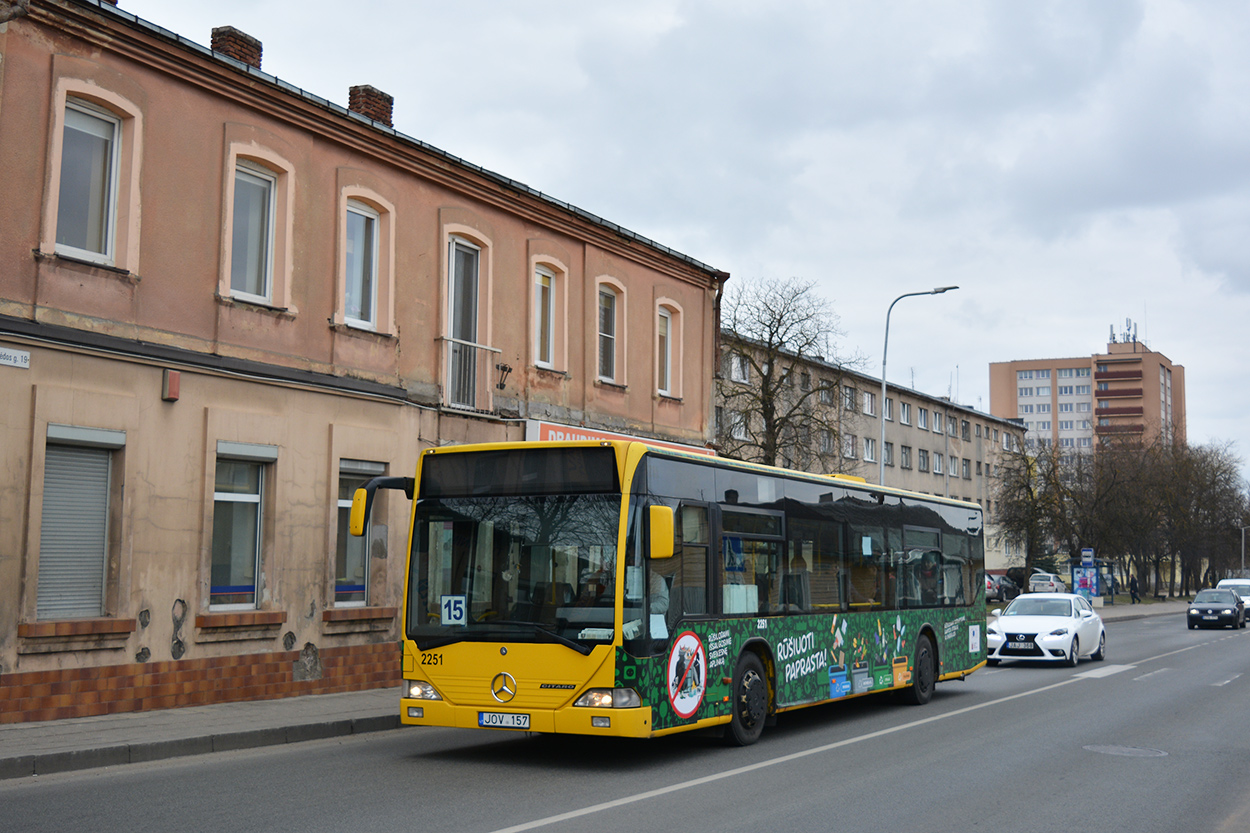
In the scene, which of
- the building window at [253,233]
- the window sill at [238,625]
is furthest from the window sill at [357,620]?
the building window at [253,233]

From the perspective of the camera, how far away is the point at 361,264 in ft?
A: 56.6

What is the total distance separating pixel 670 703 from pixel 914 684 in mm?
6737

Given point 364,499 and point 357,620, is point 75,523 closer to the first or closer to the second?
point 364,499

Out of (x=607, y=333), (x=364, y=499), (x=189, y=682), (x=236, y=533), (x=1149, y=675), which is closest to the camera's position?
(x=364, y=499)

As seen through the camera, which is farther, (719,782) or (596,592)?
(596,592)

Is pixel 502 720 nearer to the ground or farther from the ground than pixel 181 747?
farther from the ground

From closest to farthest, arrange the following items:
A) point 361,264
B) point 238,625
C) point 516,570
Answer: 1. point 516,570
2. point 238,625
3. point 361,264

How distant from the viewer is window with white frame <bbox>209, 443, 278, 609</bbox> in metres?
14.5

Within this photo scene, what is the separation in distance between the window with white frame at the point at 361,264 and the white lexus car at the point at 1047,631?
14375 mm

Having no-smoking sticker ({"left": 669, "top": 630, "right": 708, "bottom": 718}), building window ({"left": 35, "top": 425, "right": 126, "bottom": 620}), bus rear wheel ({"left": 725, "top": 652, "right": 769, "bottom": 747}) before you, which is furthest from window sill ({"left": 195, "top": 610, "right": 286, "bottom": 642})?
no-smoking sticker ({"left": 669, "top": 630, "right": 708, "bottom": 718})

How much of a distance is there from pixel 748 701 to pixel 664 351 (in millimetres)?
13255

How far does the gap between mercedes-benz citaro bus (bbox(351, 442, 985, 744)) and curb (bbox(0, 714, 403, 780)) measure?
1.98 meters

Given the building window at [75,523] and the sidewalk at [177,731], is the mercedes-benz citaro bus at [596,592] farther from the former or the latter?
the building window at [75,523]

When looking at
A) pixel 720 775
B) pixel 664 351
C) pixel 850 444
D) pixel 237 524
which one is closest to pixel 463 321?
pixel 237 524
